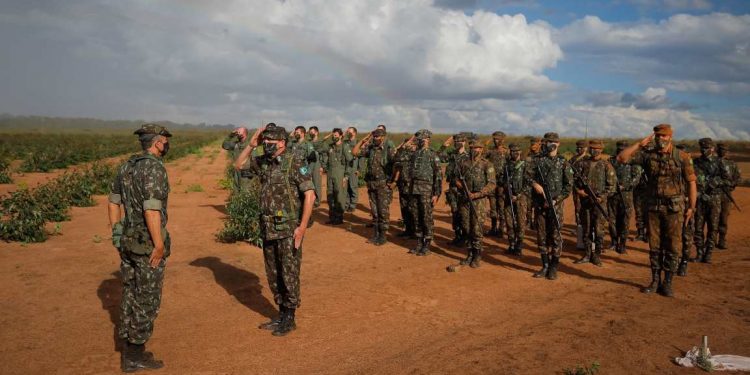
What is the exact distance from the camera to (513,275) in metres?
8.61

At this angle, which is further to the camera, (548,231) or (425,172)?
(425,172)

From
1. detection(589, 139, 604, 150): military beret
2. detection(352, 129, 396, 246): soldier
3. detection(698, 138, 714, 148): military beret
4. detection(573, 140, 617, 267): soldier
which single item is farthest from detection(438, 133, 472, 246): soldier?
detection(698, 138, 714, 148): military beret

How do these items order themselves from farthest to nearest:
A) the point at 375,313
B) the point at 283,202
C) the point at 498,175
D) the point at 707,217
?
the point at 498,175 < the point at 707,217 < the point at 375,313 < the point at 283,202

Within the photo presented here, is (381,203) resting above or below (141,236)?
below

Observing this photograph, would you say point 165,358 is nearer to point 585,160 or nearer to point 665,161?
point 665,161

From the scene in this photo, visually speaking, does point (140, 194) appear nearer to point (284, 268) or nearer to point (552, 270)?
point (284, 268)

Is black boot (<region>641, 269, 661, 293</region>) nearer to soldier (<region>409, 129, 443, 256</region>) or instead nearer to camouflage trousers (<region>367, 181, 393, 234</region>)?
soldier (<region>409, 129, 443, 256</region>)

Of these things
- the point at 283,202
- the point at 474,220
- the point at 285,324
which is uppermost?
the point at 283,202

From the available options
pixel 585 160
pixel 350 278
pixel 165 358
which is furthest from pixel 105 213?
pixel 585 160

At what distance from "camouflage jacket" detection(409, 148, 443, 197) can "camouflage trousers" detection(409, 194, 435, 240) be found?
0.14 m

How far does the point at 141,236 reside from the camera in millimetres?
4703

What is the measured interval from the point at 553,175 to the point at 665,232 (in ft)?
5.92

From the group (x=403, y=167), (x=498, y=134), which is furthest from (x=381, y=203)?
(x=498, y=134)

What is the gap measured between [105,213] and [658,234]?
1309cm
